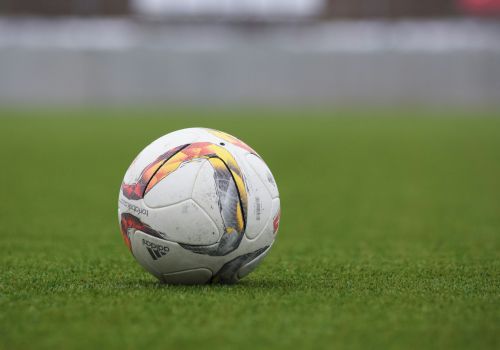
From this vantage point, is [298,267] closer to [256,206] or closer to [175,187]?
[256,206]

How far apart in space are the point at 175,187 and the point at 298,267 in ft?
4.36

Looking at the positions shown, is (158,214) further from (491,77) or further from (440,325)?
(491,77)

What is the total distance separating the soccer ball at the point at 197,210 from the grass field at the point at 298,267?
12 cm

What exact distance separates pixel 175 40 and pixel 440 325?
102 feet


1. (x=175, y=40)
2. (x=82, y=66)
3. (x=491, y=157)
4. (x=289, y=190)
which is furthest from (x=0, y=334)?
(x=175, y=40)

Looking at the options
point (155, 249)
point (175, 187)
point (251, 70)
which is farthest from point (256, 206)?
point (251, 70)

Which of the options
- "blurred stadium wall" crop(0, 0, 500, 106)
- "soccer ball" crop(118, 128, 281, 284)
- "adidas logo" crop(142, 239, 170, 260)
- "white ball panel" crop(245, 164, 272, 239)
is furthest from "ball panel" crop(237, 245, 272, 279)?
"blurred stadium wall" crop(0, 0, 500, 106)

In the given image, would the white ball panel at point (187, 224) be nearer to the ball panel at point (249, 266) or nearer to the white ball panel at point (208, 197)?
the white ball panel at point (208, 197)

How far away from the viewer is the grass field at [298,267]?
3420 mm

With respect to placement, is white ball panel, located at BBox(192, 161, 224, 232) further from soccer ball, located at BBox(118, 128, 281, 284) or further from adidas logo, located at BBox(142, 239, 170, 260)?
adidas logo, located at BBox(142, 239, 170, 260)

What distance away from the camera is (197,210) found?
4066 millimetres

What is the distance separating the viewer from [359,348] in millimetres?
3205

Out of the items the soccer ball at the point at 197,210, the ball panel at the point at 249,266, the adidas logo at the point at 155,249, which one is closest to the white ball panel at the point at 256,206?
the soccer ball at the point at 197,210

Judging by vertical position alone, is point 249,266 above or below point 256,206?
below
